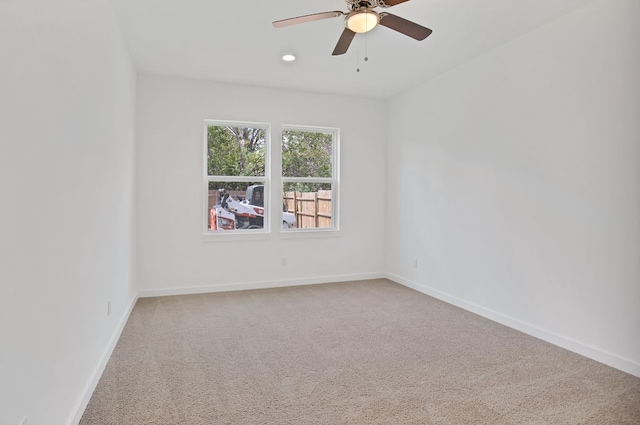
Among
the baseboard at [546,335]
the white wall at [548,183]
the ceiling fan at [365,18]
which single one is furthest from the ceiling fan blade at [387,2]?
the baseboard at [546,335]

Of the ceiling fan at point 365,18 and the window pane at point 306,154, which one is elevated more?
the ceiling fan at point 365,18

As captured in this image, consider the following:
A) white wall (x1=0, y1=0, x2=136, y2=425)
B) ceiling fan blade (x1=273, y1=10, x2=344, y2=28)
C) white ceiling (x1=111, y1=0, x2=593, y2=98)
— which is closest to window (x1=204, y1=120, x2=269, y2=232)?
white ceiling (x1=111, y1=0, x2=593, y2=98)

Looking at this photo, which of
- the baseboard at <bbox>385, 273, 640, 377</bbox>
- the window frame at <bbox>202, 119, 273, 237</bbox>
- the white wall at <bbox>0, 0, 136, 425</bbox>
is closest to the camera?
the white wall at <bbox>0, 0, 136, 425</bbox>

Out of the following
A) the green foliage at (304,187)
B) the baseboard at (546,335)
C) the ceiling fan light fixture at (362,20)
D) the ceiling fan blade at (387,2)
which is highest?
the ceiling fan blade at (387,2)

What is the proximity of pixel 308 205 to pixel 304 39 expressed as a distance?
7.74 feet

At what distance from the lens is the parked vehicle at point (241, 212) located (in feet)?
16.1

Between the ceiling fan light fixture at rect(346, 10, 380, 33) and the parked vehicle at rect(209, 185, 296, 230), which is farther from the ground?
the ceiling fan light fixture at rect(346, 10, 380, 33)

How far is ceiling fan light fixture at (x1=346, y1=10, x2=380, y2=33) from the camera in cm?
241

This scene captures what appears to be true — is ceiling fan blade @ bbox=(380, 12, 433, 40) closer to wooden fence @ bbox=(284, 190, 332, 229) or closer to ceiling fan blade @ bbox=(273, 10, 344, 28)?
ceiling fan blade @ bbox=(273, 10, 344, 28)

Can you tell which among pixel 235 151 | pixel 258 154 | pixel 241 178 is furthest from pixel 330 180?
pixel 235 151

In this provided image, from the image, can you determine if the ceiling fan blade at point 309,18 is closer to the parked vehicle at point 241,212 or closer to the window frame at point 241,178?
the window frame at point 241,178

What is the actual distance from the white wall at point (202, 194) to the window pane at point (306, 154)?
0.56 ft

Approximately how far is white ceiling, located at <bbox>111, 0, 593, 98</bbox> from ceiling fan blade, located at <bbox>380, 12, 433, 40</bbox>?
391 mm

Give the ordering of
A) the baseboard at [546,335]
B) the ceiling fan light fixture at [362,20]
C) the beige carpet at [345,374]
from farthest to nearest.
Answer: the baseboard at [546,335] < the ceiling fan light fixture at [362,20] < the beige carpet at [345,374]
